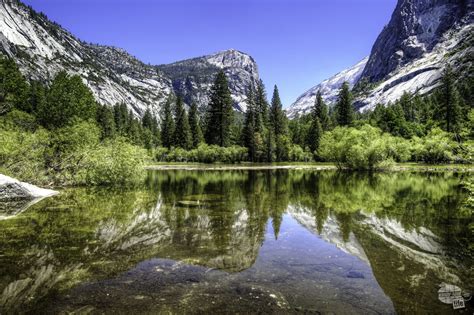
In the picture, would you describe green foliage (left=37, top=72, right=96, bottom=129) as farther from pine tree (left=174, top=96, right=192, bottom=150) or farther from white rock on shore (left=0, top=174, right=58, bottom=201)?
pine tree (left=174, top=96, right=192, bottom=150)

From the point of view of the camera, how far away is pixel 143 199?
21953 millimetres

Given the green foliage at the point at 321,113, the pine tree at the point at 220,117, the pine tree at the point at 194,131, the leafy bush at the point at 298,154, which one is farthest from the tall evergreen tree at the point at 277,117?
the pine tree at the point at 194,131

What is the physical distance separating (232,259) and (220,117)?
75.6 meters

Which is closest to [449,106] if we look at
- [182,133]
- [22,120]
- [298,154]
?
[298,154]

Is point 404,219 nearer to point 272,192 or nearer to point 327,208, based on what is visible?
point 327,208

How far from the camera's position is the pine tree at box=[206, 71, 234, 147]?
8288cm

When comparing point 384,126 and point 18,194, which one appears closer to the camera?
point 18,194

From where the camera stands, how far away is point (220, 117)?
276 ft

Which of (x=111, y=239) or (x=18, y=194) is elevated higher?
(x=18, y=194)

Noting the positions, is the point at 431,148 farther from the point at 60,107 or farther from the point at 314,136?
the point at 60,107

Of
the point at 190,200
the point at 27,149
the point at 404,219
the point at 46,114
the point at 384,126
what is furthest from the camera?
the point at 384,126

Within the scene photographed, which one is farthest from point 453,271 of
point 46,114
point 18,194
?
point 46,114

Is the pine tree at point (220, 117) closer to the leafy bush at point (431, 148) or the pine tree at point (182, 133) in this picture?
the pine tree at point (182, 133)

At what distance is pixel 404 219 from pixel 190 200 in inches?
524
